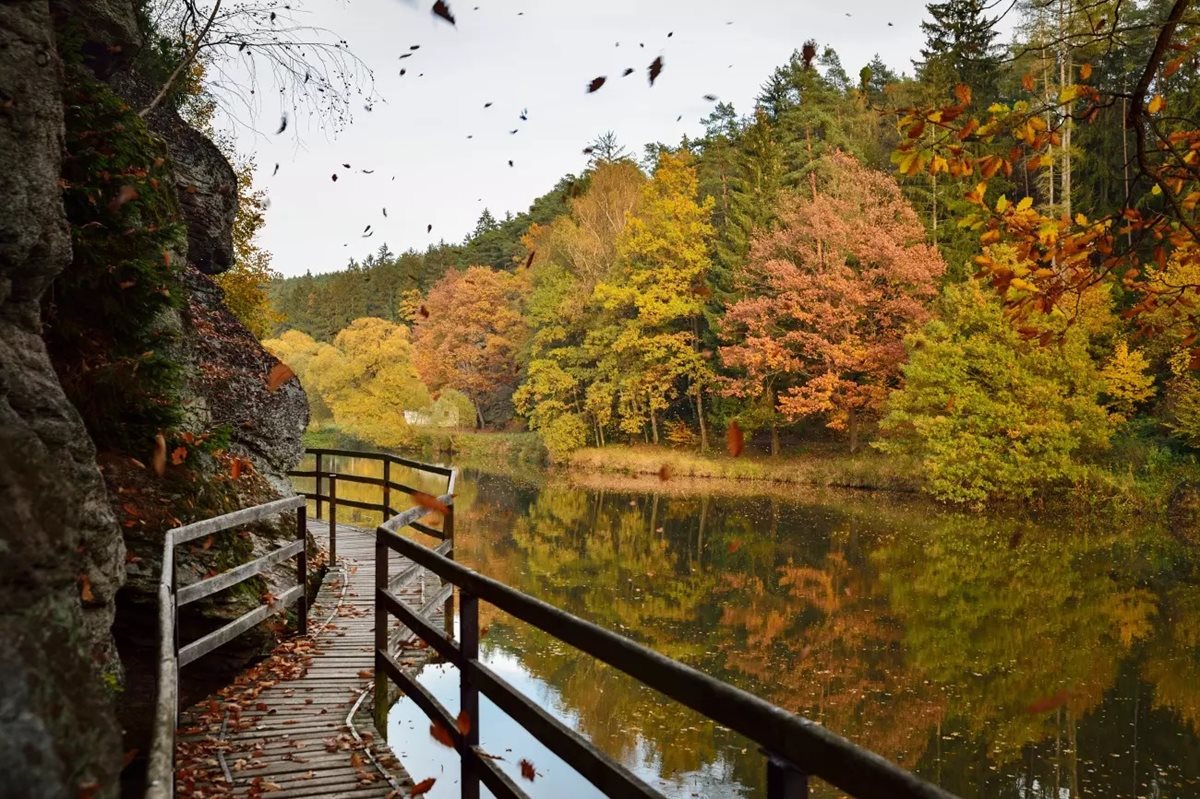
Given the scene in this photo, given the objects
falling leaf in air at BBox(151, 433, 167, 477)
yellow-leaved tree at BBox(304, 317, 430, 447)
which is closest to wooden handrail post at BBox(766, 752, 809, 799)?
falling leaf in air at BBox(151, 433, 167, 477)

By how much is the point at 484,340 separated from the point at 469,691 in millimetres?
46595

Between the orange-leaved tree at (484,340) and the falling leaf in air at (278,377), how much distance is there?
35.2 meters

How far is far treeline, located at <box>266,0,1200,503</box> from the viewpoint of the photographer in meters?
21.4

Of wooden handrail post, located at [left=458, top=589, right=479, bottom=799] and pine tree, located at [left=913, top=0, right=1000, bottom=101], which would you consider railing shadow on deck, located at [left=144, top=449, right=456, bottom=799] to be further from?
pine tree, located at [left=913, top=0, right=1000, bottom=101]

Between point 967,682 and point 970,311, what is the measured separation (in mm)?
13916

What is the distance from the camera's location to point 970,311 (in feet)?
72.4

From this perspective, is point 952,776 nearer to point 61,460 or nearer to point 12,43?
point 61,460

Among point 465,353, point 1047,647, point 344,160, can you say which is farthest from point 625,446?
point 344,160

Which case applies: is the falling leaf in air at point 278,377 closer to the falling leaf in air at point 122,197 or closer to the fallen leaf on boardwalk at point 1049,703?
the falling leaf in air at point 122,197

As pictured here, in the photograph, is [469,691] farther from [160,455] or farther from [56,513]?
[160,455]

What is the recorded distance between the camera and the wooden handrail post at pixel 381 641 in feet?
17.4

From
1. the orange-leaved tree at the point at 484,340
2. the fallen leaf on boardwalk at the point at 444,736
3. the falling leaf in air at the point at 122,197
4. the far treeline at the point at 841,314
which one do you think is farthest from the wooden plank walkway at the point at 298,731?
the orange-leaved tree at the point at 484,340

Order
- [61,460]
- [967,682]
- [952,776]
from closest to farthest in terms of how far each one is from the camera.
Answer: [61,460] < [952,776] < [967,682]

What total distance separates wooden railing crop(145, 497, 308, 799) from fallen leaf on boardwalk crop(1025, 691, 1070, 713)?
7863mm
